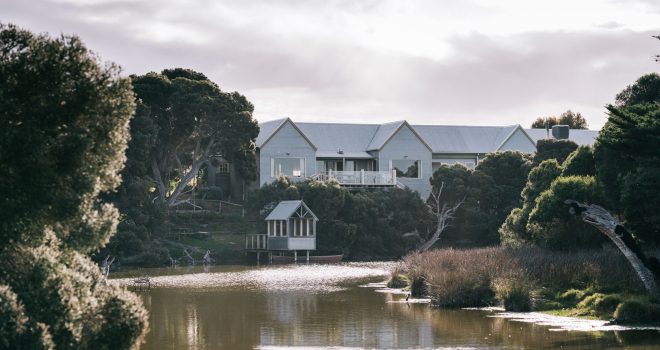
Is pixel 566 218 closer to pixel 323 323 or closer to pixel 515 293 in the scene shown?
pixel 515 293

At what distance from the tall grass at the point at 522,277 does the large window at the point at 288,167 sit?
44506mm

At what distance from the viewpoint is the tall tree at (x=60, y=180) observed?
19375 mm

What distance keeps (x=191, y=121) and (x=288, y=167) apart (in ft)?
39.3

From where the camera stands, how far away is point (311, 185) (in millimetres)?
77812

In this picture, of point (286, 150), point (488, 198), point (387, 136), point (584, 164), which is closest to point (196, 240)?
point (286, 150)

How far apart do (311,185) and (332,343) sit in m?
49.3

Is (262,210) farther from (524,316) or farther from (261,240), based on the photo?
(524,316)

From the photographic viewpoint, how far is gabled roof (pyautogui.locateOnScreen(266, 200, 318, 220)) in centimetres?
7362

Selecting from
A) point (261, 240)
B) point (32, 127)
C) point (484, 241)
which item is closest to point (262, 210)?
point (261, 240)

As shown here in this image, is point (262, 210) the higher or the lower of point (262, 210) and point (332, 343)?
the higher

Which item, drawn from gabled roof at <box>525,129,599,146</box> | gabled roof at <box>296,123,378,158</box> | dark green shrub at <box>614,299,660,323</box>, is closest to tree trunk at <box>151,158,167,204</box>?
gabled roof at <box>296,123,378,158</box>

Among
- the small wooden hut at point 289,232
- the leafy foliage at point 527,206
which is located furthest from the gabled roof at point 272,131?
the leafy foliage at point 527,206

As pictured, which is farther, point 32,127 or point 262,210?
point 262,210

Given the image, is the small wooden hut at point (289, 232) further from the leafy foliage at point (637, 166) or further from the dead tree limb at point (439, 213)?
the leafy foliage at point (637, 166)
